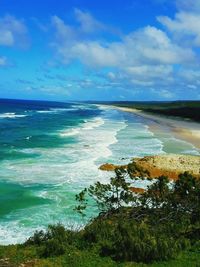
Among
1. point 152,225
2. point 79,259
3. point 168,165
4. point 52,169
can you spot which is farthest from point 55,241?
point 168,165

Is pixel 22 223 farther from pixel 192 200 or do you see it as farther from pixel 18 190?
pixel 192 200

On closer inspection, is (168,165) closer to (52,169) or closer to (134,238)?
(52,169)

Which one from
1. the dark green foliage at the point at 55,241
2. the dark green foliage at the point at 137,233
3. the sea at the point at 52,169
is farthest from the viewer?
the sea at the point at 52,169

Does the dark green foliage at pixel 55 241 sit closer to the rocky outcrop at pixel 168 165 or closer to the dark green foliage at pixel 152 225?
the dark green foliage at pixel 152 225

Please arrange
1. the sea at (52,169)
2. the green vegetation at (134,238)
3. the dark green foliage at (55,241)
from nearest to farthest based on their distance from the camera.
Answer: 1. the green vegetation at (134,238)
2. the dark green foliage at (55,241)
3. the sea at (52,169)

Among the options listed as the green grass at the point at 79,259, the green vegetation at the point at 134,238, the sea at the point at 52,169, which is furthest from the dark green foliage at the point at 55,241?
the sea at the point at 52,169

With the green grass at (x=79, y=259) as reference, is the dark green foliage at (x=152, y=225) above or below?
above

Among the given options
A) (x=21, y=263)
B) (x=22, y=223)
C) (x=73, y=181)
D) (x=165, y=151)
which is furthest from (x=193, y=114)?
(x=21, y=263)
